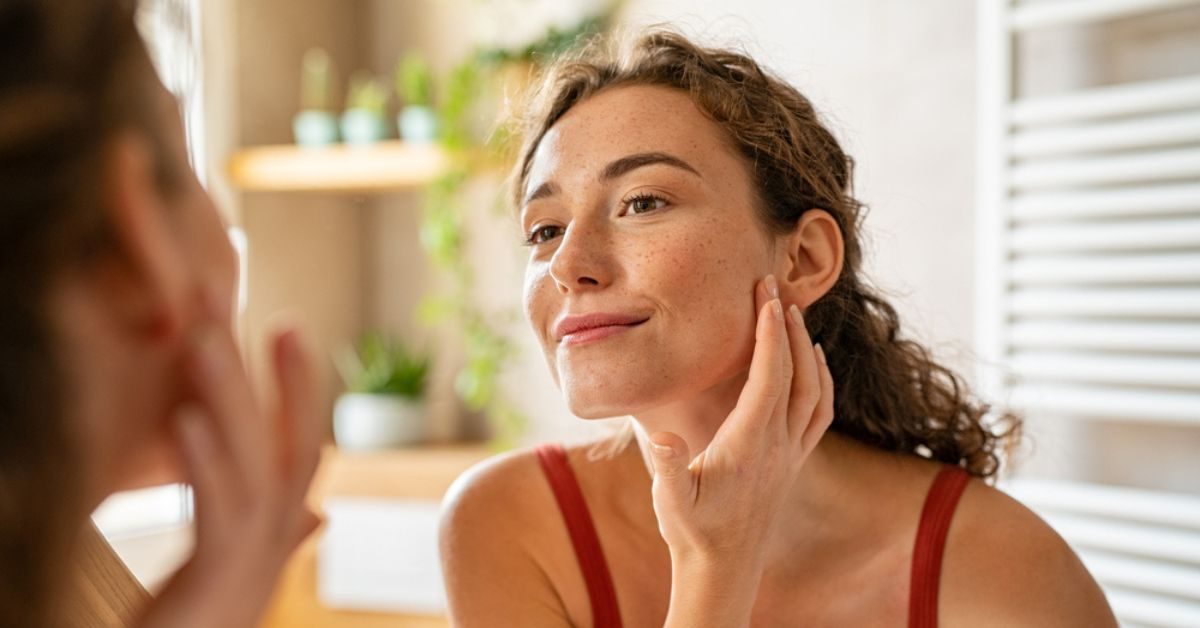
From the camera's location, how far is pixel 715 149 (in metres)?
1.11

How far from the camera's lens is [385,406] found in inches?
114

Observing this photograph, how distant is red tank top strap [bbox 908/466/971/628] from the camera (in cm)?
111

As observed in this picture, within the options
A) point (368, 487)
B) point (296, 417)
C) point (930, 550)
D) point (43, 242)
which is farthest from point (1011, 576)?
point (368, 487)

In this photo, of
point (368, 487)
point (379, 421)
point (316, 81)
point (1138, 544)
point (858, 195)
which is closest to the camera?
point (1138, 544)

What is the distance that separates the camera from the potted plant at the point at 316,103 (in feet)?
9.69

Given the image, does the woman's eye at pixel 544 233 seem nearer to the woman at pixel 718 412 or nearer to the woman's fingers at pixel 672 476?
the woman at pixel 718 412

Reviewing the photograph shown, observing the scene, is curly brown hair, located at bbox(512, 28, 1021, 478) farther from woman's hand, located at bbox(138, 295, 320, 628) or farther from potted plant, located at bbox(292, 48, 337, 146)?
potted plant, located at bbox(292, 48, 337, 146)

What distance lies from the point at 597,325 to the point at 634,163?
16 cm

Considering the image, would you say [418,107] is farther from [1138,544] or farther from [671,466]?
[671,466]

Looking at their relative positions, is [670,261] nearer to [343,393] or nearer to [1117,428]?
[1117,428]

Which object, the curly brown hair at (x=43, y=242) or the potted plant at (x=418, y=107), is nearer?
the curly brown hair at (x=43, y=242)

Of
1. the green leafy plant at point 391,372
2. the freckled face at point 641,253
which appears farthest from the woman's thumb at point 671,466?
the green leafy plant at point 391,372

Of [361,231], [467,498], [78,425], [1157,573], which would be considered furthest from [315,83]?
[78,425]

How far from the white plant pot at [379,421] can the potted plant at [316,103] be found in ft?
2.22
